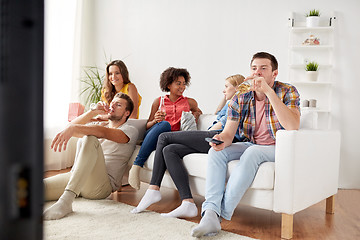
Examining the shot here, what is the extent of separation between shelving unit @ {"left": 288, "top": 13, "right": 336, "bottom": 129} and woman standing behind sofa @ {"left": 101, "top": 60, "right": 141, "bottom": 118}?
1.57 meters

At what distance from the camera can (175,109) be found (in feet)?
9.80

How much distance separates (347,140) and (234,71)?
128 cm

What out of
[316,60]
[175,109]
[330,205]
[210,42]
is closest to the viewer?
[330,205]

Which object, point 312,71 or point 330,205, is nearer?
point 330,205

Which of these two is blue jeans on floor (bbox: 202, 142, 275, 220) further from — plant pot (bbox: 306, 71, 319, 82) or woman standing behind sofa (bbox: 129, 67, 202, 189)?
plant pot (bbox: 306, 71, 319, 82)

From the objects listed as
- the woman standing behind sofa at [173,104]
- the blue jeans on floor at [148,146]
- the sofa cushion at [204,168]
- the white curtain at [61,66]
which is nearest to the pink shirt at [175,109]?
the woman standing behind sofa at [173,104]

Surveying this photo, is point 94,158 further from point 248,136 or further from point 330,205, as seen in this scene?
point 330,205

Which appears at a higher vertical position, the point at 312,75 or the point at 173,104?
the point at 312,75

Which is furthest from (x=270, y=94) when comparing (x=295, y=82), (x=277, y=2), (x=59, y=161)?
(x=59, y=161)

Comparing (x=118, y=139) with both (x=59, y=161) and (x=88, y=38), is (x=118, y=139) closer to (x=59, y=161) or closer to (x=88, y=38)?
(x=59, y=161)

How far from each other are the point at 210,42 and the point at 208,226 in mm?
2585

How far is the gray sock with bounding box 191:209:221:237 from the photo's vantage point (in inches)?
73.1

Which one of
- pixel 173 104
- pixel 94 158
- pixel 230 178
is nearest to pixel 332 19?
pixel 173 104

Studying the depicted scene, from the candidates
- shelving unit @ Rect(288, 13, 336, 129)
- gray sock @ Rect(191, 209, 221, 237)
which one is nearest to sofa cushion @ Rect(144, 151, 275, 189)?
gray sock @ Rect(191, 209, 221, 237)
